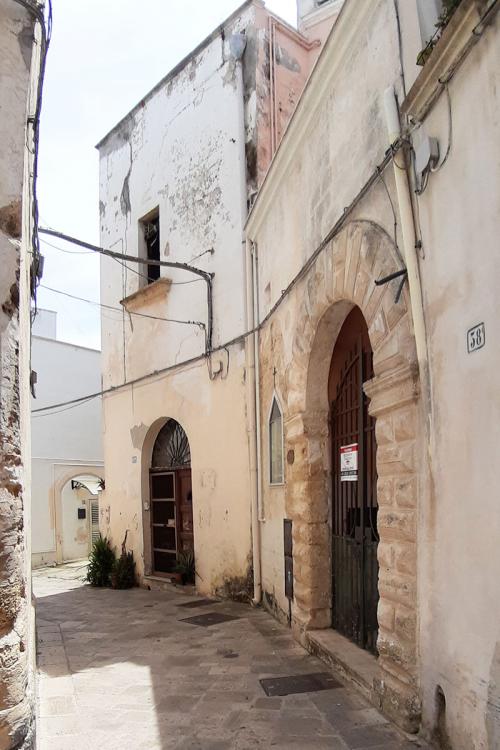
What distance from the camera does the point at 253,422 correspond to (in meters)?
7.79

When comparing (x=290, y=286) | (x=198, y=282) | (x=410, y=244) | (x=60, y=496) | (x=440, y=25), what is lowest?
(x=60, y=496)

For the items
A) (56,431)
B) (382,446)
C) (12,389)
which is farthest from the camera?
(56,431)

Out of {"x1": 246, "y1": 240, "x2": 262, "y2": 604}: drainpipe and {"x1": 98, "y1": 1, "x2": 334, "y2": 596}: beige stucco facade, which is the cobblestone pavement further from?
{"x1": 98, "y1": 1, "x2": 334, "y2": 596}: beige stucco facade

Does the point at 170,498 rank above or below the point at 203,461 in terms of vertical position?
below

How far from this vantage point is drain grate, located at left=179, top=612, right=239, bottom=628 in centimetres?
690

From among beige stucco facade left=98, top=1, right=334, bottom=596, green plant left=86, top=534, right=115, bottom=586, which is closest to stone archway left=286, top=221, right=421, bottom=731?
beige stucco facade left=98, top=1, right=334, bottom=596

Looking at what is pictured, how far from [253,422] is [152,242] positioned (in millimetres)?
4481

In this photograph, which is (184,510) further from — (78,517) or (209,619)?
(78,517)

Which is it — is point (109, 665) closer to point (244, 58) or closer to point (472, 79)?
point (472, 79)

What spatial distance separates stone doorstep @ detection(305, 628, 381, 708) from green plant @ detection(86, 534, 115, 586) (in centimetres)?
611

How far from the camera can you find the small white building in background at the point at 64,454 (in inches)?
650

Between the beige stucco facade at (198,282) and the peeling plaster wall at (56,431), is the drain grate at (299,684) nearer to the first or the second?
the beige stucco facade at (198,282)

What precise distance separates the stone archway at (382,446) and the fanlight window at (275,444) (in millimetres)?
1280

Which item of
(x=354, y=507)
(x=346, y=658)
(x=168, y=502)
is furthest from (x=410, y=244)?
(x=168, y=502)
